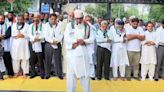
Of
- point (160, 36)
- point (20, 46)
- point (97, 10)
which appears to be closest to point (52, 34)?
point (20, 46)

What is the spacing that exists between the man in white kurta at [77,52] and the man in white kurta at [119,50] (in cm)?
317

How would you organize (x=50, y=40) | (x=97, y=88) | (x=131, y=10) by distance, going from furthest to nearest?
(x=131, y=10), (x=50, y=40), (x=97, y=88)

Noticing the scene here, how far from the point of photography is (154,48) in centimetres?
1642

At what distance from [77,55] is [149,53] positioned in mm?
4230

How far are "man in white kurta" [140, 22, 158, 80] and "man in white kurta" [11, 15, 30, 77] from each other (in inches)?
149

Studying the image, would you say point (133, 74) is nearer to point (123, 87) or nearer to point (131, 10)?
point (123, 87)

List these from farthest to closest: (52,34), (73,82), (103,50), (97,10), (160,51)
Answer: (97,10)
(160,51)
(103,50)
(52,34)
(73,82)

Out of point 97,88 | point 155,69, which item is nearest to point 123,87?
point 97,88

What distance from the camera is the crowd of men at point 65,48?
16.0 metres

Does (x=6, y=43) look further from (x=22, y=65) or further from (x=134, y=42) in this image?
(x=134, y=42)

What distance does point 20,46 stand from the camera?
1623cm

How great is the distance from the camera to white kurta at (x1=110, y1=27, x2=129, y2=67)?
16062 mm

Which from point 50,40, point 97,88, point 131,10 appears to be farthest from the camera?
point 131,10

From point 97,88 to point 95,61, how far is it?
69.4 inches
